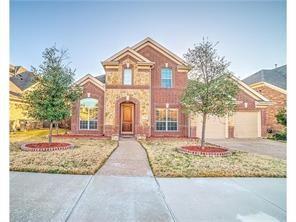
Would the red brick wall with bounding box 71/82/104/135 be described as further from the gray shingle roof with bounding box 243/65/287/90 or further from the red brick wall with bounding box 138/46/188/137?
the gray shingle roof with bounding box 243/65/287/90

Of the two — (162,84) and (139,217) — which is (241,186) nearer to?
(139,217)

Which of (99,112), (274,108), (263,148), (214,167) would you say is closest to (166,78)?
(99,112)

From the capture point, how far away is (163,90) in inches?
597

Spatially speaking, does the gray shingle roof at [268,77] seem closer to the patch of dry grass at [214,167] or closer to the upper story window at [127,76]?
the upper story window at [127,76]

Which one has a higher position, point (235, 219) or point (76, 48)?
point (76, 48)

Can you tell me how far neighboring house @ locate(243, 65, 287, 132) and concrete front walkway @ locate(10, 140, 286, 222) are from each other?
14540 millimetres

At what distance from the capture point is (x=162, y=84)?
50.0 feet

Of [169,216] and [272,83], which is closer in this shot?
[169,216]

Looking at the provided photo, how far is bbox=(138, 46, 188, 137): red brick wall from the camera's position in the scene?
49.3ft

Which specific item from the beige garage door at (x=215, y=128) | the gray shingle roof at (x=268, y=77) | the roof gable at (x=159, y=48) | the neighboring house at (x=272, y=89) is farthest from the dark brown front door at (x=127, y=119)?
the gray shingle roof at (x=268, y=77)

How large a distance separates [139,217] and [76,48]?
10.7m
